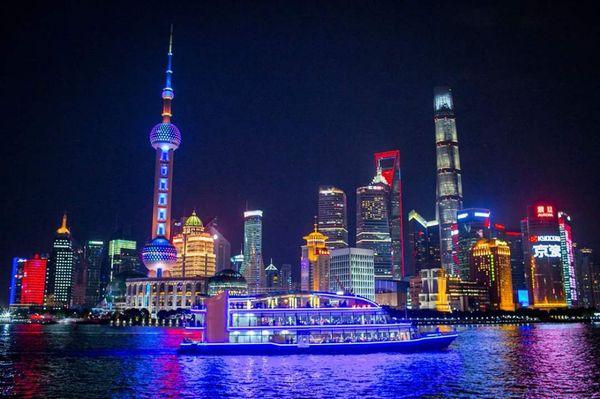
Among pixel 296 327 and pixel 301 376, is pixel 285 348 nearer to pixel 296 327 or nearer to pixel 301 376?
pixel 296 327

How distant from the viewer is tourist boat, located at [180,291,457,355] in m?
77.5

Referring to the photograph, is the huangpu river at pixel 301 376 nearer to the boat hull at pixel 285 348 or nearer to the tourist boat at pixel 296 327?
the boat hull at pixel 285 348

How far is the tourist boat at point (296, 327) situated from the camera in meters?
77.5

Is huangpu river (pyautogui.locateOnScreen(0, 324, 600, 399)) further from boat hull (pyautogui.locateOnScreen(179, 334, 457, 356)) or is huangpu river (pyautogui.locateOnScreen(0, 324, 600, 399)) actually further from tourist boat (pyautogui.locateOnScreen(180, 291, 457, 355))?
tourist boat (pyautogui.locateOnScreen(180, 291, 457, 355))

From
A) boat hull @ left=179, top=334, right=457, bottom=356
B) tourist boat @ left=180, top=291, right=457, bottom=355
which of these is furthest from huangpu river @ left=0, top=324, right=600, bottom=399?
tourist boat @ left=180, top=291, right=457, bottom=355

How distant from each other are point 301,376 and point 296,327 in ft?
63.3

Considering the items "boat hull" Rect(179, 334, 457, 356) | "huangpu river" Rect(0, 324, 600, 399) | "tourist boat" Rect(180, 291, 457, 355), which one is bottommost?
"huangpu river" Rect(0, 324, 600, 399)

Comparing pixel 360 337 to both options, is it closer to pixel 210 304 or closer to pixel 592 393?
pixel 210 304

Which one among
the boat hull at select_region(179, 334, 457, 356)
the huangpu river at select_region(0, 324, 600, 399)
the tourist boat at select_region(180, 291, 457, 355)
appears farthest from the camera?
the tourist boat at select_region(180, 291, 457, 355)

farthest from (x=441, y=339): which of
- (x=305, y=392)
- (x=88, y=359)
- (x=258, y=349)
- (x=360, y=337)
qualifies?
(x=88, y=359)

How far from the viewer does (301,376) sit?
5897 centimetres

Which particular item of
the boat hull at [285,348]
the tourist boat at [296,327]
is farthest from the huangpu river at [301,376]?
the tourist boat at [296,327]

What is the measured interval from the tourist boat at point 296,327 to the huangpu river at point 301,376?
204cm

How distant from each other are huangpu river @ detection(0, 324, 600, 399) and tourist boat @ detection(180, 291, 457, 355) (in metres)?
2.04
